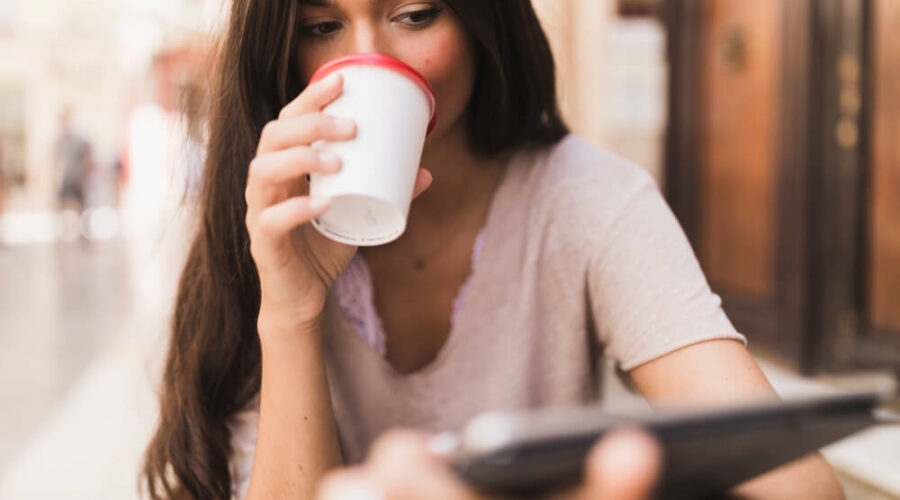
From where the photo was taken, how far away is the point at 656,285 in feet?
3.17

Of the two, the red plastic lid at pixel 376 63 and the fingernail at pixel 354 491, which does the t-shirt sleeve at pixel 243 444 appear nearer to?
→ the red plastic lid at pixel 376 63

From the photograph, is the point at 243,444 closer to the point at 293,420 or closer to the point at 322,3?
the point at 293,420

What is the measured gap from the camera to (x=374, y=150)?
74 cm

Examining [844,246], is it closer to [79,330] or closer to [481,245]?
[481,245]

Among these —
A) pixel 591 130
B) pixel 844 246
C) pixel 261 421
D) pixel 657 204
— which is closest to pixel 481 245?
pixel 657 204

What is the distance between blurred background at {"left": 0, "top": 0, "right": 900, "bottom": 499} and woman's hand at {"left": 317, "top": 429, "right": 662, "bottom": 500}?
2.60 ft

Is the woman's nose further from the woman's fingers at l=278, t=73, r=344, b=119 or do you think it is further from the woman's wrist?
the woman's wrist

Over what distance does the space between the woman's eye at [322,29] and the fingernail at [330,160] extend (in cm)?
30

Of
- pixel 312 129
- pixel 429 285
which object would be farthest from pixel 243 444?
pixel 312 129

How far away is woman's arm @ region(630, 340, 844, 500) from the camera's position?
0.78 metres

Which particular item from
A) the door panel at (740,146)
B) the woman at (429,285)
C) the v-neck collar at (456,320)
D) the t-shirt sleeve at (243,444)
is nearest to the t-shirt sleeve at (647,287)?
the woman at (429,285)

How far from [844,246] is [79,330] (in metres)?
3.94

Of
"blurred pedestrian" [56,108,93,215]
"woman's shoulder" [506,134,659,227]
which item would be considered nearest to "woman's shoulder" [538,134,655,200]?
"woman's shoulder" [506,134,659,227]

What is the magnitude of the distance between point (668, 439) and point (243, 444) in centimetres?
84
